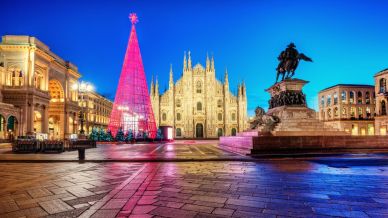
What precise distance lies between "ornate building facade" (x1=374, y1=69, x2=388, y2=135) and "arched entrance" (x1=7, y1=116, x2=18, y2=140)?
5136 centimetres

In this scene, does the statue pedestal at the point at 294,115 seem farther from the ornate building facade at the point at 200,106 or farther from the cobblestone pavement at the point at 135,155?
the ornate building facade at the point at 200,106

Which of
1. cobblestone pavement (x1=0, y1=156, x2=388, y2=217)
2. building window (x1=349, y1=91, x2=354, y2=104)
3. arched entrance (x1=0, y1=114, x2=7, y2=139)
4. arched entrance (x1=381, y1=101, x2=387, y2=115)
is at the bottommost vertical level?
cobblestone pavement (x1=0, y1=156, x2=388, y2=217)

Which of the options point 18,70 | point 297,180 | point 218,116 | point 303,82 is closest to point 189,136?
point 218,116

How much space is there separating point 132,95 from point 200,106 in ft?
132

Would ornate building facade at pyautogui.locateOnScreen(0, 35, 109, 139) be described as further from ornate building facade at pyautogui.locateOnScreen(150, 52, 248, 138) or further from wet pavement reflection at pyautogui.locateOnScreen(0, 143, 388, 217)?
ornate building facade at pyautogui.locateOnScreen(150, 52, 248, 138)

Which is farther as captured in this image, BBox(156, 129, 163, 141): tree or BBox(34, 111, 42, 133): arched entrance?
BBox(156, 129, 163, 141): tree

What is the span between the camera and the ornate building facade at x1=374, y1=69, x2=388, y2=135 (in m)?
44.8

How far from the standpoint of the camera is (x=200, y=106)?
75.1 metres

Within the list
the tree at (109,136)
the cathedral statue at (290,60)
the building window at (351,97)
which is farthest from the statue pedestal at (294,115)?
the building window at (351,97)

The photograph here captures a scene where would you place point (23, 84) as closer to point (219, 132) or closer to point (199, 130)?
point (199, 130)

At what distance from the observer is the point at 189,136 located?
71.9 m

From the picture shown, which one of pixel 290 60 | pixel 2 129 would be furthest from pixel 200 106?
pixel 290 60

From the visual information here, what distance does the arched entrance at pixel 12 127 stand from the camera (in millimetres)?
33812

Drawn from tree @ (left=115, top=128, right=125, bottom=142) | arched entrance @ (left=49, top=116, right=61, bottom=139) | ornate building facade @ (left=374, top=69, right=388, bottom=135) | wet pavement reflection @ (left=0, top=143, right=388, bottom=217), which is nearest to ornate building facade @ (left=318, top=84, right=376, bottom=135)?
ornate building facade @ (left=374, top=69, right=388, bottom=135)
